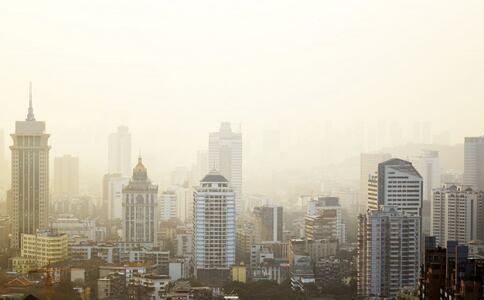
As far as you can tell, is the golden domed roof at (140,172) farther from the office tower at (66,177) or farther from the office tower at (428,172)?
the office tower at (428,172)

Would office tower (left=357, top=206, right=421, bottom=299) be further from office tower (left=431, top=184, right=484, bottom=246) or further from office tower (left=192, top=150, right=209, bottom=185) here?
office tower (left=192, top=150, right=209, bottom=185)

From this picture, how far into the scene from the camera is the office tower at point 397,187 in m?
9.40

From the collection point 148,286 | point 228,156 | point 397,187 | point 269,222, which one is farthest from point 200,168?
point 148,286

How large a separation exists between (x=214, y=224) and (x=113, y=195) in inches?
72.6

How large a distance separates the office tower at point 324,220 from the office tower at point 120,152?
2201mm

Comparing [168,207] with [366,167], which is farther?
[168,207]

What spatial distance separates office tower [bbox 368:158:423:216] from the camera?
940 cm

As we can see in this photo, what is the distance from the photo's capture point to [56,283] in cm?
804

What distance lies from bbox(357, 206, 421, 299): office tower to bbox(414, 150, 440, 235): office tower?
0.90 meters

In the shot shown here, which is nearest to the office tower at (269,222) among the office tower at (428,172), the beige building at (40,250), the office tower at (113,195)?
the office tower at (113,195)

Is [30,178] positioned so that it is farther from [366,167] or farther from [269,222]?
[366,167]

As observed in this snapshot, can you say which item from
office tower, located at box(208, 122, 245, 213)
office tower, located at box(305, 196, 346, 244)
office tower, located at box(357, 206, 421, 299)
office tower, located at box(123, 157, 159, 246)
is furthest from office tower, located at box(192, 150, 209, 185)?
office tower, located at box(357, 206, 421, 299)

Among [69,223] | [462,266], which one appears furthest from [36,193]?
[462,266]

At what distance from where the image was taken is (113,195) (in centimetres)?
1189
